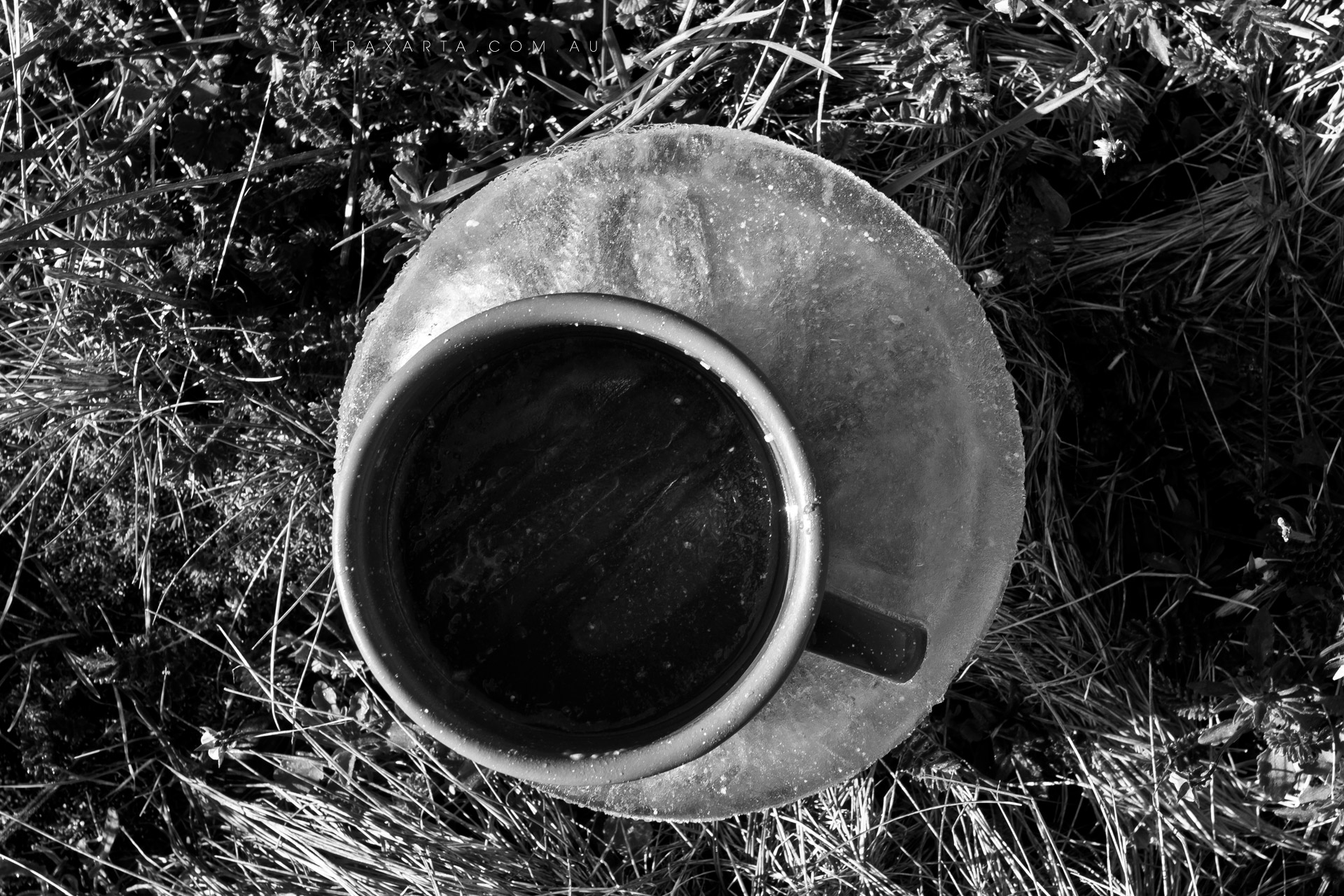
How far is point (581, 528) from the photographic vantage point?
1.29m


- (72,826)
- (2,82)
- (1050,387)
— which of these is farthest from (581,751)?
(2,82)

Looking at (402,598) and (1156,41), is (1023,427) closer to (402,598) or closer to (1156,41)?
(1156,41)

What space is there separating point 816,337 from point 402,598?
61cm

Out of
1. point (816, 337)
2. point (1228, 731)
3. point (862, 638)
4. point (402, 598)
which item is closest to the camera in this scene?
point (862, 638)

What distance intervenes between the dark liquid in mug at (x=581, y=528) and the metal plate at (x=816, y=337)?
0.45 ft

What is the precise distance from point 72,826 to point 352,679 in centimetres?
67

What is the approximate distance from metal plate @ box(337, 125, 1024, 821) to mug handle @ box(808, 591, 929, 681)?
203 mm

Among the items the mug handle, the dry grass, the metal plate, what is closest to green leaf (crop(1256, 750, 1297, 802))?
the dry grass

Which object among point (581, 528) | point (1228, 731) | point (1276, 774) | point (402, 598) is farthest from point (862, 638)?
point (1276, 774)

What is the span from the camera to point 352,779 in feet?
6.83

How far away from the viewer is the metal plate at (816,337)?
4.40ft

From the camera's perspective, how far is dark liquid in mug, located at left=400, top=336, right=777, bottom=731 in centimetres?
126

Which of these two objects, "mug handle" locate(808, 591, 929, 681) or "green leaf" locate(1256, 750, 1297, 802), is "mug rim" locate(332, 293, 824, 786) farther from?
"green leaf" locate(1256, 750, 1297, 802)

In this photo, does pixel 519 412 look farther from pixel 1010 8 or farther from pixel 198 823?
pixel 198 823
